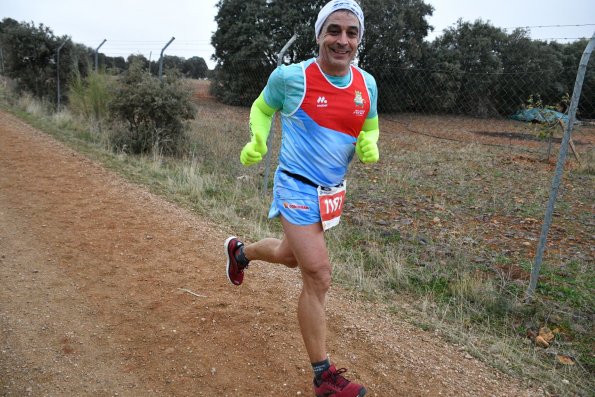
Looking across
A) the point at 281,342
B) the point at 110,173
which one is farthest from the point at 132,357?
the point at 110,173

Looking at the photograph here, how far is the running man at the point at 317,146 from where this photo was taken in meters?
2.53

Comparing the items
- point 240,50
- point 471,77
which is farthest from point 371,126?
point 240,50

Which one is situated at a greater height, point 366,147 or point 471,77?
point 471,77

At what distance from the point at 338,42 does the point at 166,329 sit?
2233mm

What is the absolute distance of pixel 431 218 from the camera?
6.72 m

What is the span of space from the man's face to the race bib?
676 millimetres

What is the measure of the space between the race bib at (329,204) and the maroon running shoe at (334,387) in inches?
31.8

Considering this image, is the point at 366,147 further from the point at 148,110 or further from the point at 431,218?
the point at 148,110

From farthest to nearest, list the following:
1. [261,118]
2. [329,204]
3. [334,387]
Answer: [261,118] → [329,204] → [334,387]

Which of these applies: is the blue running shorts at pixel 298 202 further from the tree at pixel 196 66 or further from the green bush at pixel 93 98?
the tree at pixel 196 66

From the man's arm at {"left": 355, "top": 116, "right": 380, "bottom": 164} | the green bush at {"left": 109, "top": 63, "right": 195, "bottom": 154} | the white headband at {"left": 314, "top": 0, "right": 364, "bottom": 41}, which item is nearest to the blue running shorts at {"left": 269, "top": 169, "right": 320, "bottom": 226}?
the man's arm at {"left": 355, "top": 116, "right": 380, "bottom": 164}

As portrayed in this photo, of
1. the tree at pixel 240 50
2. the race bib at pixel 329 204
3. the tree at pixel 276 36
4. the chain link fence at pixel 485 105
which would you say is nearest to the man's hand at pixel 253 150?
the race bib at pixel 329 204

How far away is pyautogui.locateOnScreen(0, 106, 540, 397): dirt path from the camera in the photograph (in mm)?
2711

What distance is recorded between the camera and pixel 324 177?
2658 millimetres
